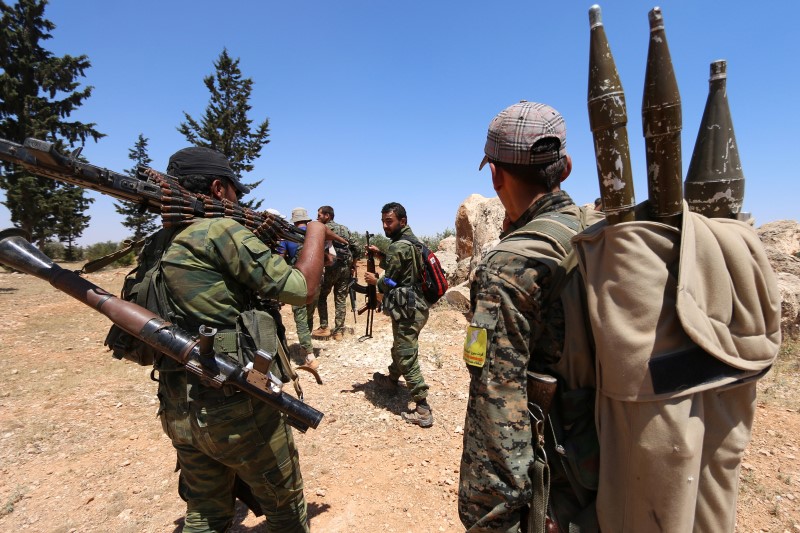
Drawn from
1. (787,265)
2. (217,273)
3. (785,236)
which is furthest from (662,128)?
(785,236)

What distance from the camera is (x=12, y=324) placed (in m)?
8.21

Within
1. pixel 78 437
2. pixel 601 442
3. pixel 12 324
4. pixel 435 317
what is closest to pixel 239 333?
pixel 601 442

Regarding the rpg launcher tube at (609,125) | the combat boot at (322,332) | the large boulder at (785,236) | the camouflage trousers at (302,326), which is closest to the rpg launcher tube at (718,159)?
the rpg launcher tube at (609,125)

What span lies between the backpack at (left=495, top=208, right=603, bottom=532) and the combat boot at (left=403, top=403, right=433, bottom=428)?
3.43 meters

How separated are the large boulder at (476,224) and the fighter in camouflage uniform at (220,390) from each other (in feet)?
31.6

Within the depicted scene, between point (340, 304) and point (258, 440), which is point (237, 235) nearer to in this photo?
point (258, 440)

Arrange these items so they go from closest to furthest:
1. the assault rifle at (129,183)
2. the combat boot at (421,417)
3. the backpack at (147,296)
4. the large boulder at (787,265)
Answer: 1. the assault rifle at (129,183)
2. the backpack at (147,296)
3. the combat boot at (421,417)
4. the large boulder at (787,265)

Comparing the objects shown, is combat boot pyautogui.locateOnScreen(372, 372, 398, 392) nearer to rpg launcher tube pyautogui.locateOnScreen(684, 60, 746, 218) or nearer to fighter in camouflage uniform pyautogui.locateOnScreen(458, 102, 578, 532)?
fighter in camouflage uniform pyautogui.locateOnScreen(458, 102, 578, 532)

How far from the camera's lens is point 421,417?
15.6ft

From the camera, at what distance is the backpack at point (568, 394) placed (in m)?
1.29

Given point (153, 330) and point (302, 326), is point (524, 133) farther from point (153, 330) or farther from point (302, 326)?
point (302, 326)

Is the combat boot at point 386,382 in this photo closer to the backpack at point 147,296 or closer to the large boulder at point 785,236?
the backpack at point 147,296

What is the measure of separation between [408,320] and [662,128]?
390cm

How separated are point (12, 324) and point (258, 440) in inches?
365
